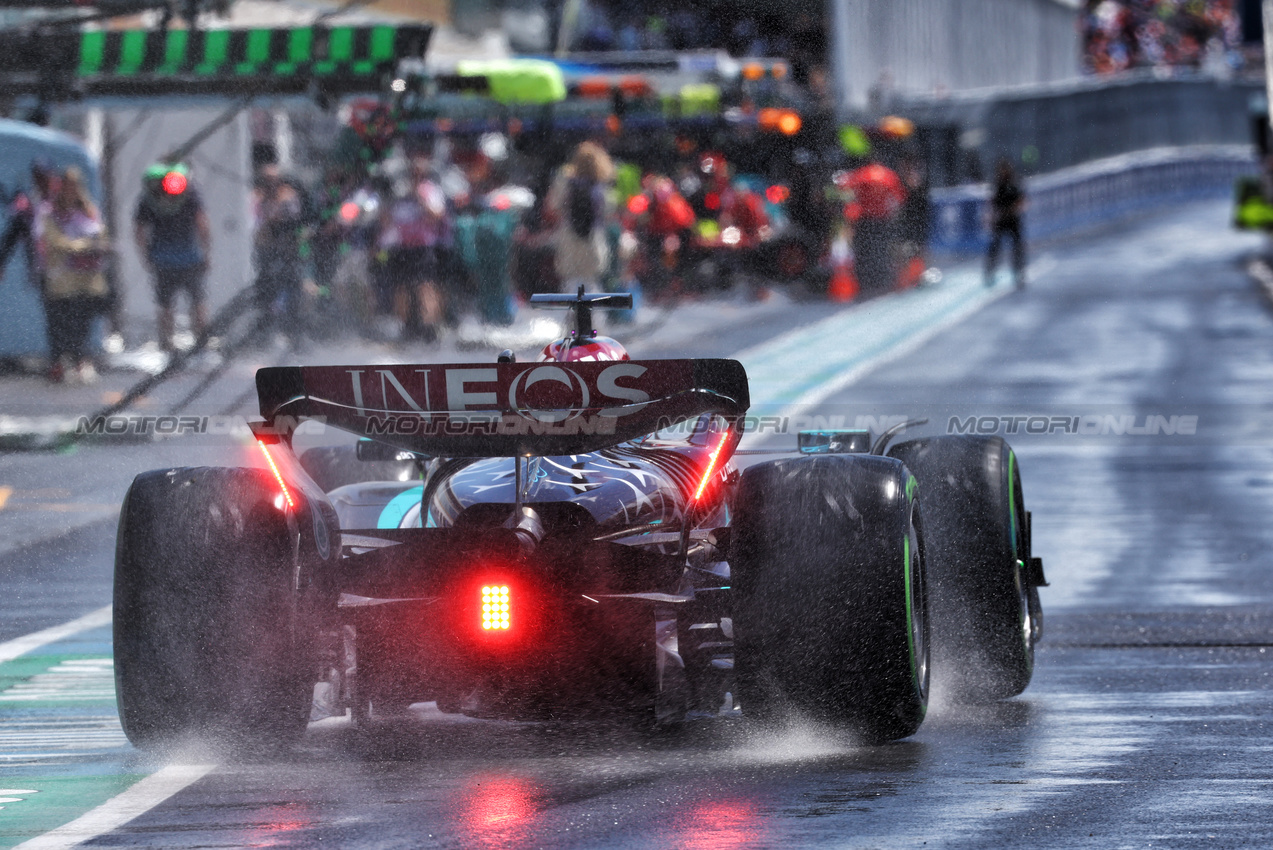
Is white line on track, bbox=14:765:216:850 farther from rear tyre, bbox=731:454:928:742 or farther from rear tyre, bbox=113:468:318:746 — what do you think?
rear tyre, bbox=731:454:928:742

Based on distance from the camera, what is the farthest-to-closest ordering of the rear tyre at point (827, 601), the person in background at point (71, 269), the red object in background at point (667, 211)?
the red object in background at point (667, 211)
the person in background at point (71, 269)
the rear tyre at point (827, 601)

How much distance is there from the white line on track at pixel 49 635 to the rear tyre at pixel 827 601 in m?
3.72

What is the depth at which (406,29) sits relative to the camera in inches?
728

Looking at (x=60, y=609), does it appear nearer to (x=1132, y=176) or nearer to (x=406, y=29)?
(x=406, y=29)

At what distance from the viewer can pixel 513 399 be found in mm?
6383

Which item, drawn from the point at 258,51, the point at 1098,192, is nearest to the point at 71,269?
the point at 258,51

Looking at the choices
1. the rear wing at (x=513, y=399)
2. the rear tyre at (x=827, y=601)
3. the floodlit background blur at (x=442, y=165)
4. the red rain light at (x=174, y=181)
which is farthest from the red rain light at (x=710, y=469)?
the red rain light at (x=174, y=181)

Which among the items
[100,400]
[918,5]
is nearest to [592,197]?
[100,400]

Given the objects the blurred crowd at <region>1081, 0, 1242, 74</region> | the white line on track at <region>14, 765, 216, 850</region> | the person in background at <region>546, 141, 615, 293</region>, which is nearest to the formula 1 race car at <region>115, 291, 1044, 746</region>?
the white line on track at <region>14, 765, 216, 850</region>

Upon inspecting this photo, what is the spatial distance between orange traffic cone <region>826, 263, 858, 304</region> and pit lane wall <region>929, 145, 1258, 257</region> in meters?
8.53

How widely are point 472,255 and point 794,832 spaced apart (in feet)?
62.2

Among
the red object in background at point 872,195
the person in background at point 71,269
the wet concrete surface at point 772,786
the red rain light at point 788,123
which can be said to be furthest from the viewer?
the red object in background at point 872,195

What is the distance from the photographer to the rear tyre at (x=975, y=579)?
23.5ft

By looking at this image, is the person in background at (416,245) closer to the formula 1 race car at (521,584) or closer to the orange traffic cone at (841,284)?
the orange traffic cone at (841,284)
